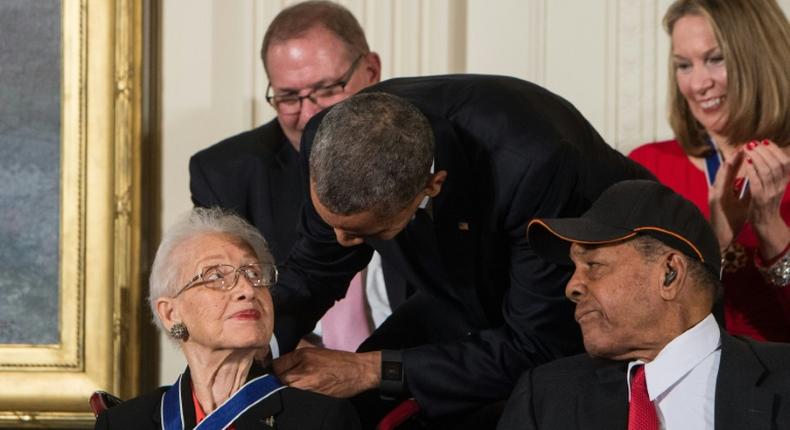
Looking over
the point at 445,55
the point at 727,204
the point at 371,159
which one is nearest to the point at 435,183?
the point at 371,159

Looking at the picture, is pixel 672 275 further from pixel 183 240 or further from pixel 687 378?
pixel 183 240

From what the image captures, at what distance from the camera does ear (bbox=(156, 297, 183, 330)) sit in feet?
10.2

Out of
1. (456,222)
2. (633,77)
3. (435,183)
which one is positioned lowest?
(456,222)

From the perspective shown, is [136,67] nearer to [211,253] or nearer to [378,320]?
[378,320]

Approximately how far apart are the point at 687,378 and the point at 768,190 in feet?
3.13

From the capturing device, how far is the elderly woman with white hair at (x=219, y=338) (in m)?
2.93

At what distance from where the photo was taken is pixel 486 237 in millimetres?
3217

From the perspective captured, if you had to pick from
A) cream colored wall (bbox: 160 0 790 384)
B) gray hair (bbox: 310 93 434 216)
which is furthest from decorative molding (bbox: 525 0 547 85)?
gray hair (bbox: 310 93 434 216)

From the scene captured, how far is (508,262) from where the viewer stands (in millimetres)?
3359

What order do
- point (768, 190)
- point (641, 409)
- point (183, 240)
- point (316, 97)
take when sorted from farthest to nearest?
point (316, 97)
point (768, 190)
point (183, 240)
point (641, 409)

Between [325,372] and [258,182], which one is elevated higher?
[258,182]

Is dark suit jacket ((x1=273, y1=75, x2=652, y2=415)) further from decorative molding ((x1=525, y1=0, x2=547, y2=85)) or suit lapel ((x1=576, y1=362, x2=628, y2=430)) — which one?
decorative molding ((x1=525, y1=0, x2=547, y2=85))

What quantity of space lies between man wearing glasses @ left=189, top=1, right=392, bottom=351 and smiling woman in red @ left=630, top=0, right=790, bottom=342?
87cm

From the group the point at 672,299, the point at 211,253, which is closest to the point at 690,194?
the point at 672,299
